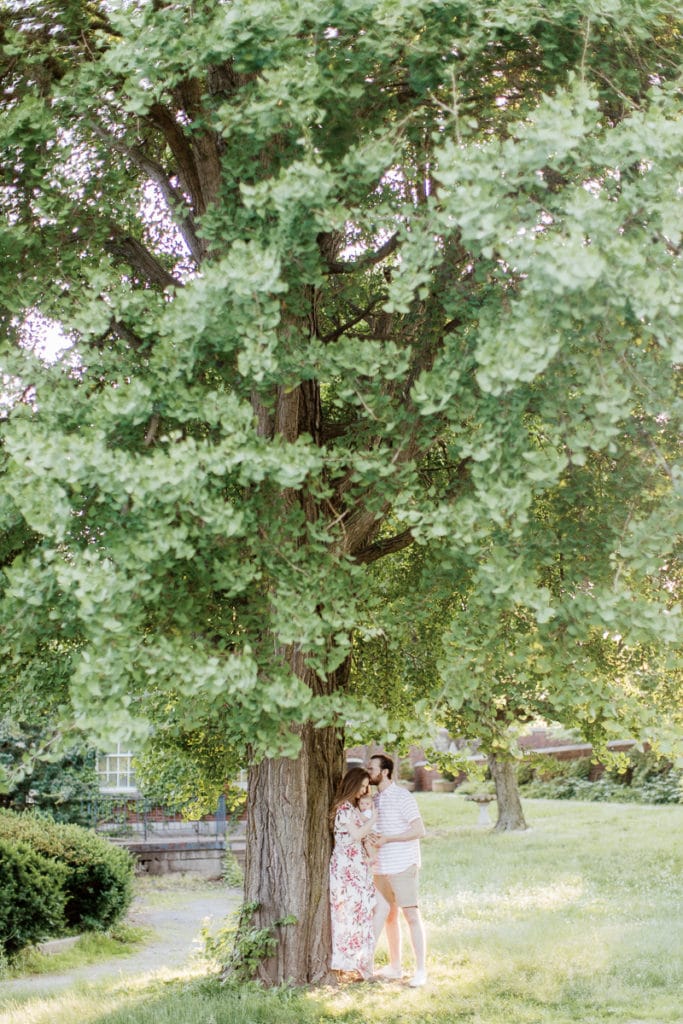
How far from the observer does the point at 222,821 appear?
19062mm

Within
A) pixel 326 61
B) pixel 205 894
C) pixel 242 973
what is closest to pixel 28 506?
pixel 326 61

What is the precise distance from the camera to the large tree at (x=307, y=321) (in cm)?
480

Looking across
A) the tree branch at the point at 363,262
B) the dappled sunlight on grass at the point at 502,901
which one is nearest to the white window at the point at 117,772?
the dappled sunlight on grass at the point at 502,901

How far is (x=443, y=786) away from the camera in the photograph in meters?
Answer: 31.1

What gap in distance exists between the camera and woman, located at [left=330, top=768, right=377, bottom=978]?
8.07m

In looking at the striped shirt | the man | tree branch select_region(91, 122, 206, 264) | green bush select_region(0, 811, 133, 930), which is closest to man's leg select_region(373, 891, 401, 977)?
the man

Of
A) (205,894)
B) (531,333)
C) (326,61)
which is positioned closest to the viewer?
(531,333)

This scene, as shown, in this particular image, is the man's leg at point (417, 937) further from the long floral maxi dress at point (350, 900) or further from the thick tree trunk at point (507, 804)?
the thick tree trunk at point (507, 804)

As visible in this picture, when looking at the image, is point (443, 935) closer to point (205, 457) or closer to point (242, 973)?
point (242, 973)

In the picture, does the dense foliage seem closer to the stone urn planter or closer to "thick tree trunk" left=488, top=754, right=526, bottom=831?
"thick tree trunk" left=488, top=754, right=526, bottom=831

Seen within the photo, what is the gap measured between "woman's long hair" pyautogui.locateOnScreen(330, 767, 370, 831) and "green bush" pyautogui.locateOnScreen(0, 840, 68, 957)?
4.89m

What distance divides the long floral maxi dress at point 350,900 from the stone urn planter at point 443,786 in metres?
23.3

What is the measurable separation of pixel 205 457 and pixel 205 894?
12.8 m

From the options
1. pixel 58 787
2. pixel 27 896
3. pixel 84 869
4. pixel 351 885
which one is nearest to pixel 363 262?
pixel 351 885
